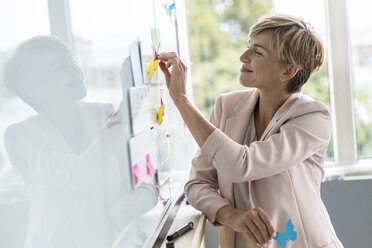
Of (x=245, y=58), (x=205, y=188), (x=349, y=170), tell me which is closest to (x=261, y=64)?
(x=245, y=58)

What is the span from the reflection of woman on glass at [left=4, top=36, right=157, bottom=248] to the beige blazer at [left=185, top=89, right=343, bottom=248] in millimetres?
516

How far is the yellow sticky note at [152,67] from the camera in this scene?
1180 mm

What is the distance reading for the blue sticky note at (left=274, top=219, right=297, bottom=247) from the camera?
132 cm

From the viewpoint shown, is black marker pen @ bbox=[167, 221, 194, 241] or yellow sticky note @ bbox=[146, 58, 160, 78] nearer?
yellow sticky note @ bbox=[146, 58, 160, 78]

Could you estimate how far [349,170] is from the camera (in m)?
2.66

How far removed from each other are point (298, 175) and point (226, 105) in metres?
0.35

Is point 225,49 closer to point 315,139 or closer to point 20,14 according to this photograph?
point 315,139

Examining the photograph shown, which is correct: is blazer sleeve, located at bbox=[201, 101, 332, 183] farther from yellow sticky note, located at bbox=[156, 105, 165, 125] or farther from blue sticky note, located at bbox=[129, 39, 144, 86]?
blue sticky note, located at bbox=[129, 39, 144, 86]

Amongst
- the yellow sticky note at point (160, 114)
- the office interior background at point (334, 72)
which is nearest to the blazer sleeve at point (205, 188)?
the yellow sticky note at point (160, 114)

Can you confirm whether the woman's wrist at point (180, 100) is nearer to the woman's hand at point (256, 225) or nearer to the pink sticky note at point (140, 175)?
the pink sticky note at point (140, 175)

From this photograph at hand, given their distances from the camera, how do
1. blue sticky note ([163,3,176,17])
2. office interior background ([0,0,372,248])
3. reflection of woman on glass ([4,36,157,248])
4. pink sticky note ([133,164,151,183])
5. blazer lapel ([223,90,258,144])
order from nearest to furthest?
reflection of woman on glass ([4,36,157,248])
pink sticky note ([133,164,151,183])
blazer lapel ([223,90,258,144])
blue sticky note ([163,3,176,17])
office interior background ([0,0,372,248])

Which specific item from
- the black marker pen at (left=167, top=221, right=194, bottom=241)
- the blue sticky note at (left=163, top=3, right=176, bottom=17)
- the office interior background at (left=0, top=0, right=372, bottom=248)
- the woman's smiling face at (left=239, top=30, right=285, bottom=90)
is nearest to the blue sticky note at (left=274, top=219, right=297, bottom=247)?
the black marker pen at (left=167, top=221, right=194, bottom=241)

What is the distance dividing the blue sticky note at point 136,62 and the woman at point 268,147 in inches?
7.9

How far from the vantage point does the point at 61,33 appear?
2.01ft
